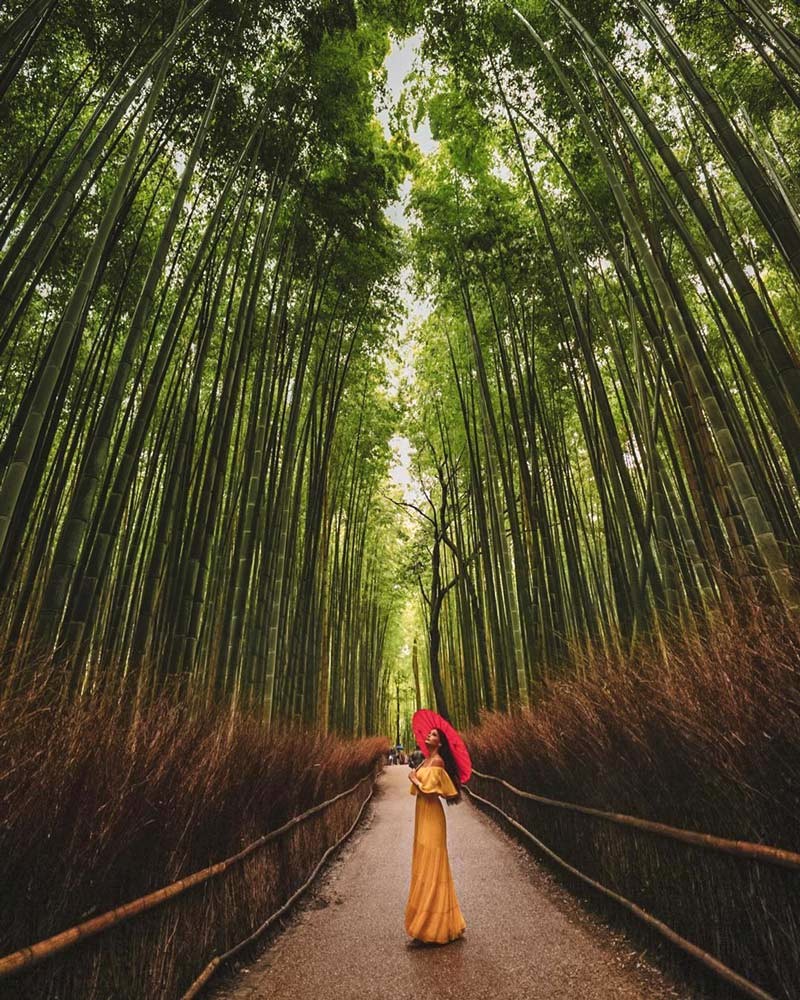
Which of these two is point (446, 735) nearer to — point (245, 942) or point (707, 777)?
point (245, 942)

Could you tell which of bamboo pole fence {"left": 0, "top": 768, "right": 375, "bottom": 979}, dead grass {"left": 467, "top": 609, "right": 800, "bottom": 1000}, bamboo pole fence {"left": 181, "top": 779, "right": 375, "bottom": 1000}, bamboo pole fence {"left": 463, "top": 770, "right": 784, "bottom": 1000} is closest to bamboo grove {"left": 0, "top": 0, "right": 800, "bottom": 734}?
dead grass {"left": 467, "top": 609, "right": 800, "bottom": 1000}

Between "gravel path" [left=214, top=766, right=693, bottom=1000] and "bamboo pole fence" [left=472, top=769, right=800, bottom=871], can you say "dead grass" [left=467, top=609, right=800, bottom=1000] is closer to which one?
"bamboo pole fence" [left=472, top=769, right=800, bottom=871]

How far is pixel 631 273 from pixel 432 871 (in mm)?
4957

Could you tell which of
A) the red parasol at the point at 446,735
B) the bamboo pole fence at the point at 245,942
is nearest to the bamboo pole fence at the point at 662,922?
the red parasol at the point at 446,735

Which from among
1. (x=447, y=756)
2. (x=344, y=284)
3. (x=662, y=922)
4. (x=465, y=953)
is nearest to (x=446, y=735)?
(x=447, y=756)

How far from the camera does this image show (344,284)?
5.08 metres

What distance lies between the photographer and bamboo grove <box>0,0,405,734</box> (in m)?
2.25

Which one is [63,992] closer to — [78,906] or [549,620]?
[78,906]

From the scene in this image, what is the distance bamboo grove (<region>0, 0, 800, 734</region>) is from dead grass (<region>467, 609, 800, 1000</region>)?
30 centimetres

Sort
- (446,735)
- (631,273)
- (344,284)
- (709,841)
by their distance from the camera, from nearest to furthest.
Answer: (709,841)
(446,735)
(631,273)
(344,284)

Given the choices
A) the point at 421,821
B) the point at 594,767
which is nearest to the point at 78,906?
the point at 421,821

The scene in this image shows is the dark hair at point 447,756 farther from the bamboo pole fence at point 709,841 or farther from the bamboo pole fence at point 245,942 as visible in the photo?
the bamboo pole fence at point 245,942

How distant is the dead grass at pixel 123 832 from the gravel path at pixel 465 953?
0.27m

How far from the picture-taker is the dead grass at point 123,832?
1047mm
